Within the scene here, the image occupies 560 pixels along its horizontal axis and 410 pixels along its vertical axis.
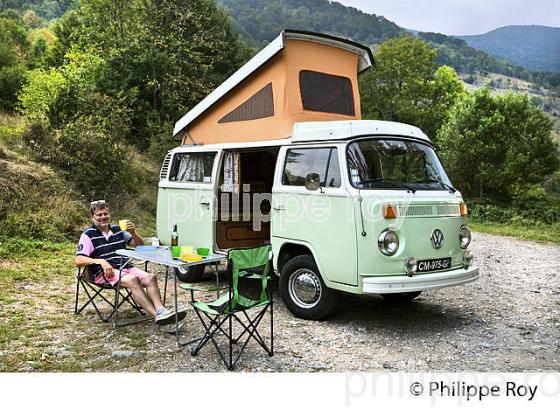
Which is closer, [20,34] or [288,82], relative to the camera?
[288,82]

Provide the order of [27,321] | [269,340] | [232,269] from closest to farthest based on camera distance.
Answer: [232,269], [269,340], [27,321]

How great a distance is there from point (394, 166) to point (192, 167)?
12.1 ft

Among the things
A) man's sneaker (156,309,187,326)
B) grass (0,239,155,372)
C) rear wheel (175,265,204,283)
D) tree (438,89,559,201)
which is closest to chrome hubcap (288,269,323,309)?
man's sneaker (156,309,187,326)

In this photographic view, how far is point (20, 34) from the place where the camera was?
3198 cm

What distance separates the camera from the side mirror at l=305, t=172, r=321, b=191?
612 cm

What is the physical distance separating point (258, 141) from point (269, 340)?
3.02 metres

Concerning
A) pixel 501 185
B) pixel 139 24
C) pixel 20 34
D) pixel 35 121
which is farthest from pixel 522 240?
pixel 20 34

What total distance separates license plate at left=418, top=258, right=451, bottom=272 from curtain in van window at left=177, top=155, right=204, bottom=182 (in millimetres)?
3926

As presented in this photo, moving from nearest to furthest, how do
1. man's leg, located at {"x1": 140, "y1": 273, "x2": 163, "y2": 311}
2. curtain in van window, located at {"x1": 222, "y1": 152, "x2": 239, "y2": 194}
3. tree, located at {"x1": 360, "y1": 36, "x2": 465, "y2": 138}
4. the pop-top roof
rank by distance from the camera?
1. man's leg, located at {"x1": 140, "y1": 273, "x2": 163, "y2": 311}
2. the pop-top roof
3. curtain in van window, located at {"x1": 222, "y1": 152, "x2": 239, "y2": 194}
4. tree, located at {"x1": 360, "y1": 36, "x2": 465, "y2": 138}

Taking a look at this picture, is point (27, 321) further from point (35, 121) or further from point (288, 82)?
point (35, 121)

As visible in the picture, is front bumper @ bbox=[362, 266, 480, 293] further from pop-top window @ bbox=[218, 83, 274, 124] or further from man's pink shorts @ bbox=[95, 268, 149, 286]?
pop-top window @ bbox=[218, 83, 274, 124]

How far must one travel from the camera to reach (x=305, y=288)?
6262mm

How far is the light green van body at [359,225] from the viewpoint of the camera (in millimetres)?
5547

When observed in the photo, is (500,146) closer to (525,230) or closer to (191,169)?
(525,230)
